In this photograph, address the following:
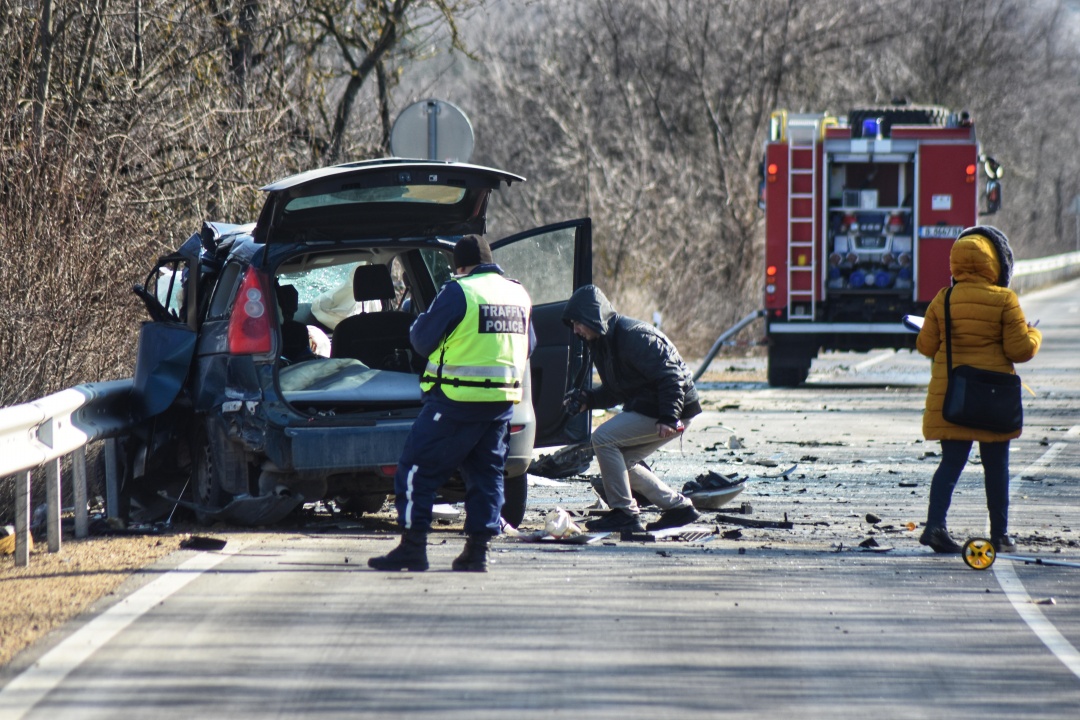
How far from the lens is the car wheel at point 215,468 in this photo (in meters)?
7.99

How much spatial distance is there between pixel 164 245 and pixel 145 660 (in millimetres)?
7385

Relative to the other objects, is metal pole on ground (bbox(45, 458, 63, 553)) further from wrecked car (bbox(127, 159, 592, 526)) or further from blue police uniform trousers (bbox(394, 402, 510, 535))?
blue police uniform trousers (bbox(394, 402, 510, 535))

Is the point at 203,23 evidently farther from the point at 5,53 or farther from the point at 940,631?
the point at 940,631

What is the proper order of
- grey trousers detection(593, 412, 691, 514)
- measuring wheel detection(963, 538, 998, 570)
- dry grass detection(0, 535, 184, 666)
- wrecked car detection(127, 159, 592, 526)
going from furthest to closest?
1. grey trousers detection(593, 412, 691, 514)
2. wrecked car detection(127, 159, 592, 526)
3. measuring wheel detection(963, 538, 998, 570)
4. dry grass detection(0, 535, 184, 666)

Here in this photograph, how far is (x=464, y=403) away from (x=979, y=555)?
8.63ft

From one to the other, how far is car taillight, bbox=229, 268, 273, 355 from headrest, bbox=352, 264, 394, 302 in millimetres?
1142

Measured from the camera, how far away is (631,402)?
28.9 ft

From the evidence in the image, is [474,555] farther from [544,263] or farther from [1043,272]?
[1043,272]

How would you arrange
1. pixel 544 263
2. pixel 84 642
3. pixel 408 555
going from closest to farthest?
pixel 84 642 → pixel 408 555 → pixel 544 263

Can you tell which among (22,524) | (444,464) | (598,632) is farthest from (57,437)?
(598,632)

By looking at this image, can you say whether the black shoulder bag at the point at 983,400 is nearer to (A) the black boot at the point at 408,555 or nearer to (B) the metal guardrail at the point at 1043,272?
(A) the black boot at the point at 408,555

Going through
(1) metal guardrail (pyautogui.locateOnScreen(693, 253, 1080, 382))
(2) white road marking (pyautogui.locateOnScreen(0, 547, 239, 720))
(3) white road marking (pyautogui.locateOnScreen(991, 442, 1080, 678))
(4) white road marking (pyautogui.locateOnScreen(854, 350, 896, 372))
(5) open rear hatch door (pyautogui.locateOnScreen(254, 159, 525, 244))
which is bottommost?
(3) white road marking (pyautogui.locateOnScreen(991, 442, 1080, 678))

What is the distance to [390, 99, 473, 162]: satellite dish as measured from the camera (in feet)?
44.3

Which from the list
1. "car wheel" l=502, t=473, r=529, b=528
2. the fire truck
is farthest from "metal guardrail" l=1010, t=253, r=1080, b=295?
"car wheel" l=502, t=473, r=529, b=528
